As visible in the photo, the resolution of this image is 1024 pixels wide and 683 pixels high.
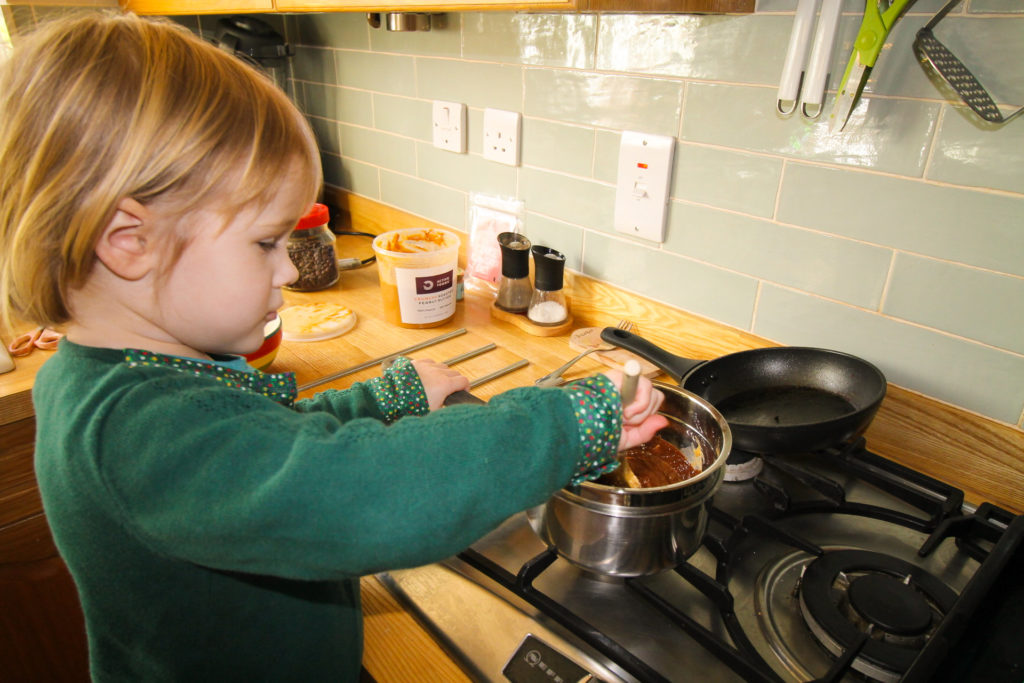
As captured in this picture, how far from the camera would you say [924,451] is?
82cm

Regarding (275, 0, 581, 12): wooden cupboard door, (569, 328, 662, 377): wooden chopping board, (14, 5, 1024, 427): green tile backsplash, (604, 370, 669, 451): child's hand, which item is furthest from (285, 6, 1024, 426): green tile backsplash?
(604, 370, 669, 451): child's hand

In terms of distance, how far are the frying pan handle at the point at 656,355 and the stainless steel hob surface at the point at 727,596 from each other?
17cm

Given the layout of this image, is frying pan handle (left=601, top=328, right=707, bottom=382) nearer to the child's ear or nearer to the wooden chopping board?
the wooden chopping board

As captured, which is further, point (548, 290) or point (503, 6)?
point (548, 290)

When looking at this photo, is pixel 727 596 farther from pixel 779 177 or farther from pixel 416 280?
pixel 416 280

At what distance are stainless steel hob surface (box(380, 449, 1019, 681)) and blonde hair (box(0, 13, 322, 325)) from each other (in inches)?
15.9

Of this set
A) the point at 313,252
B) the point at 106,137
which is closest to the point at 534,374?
the point at 313,252

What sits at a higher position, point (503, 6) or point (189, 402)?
point (503, 6)

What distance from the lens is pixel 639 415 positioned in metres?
0.56

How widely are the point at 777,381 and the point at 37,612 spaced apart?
1.19m

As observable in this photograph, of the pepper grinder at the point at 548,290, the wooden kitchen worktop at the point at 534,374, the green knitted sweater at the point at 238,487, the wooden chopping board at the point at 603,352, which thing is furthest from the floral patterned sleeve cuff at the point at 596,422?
→ the pepper grinder at the point at 548,290

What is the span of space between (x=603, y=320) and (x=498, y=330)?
182 millimetres

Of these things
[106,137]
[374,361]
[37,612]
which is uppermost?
[106,137]

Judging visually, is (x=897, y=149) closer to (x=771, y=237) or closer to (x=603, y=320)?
(x=771, y=237)
